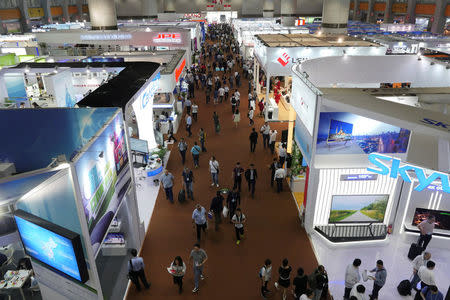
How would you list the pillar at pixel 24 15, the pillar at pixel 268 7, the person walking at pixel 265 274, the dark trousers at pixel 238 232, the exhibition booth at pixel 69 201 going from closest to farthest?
the exhibition booth at pixel 69 201 → the person walking at pixel 265 274 → the dark trousers at pixel 238 232 → the pillar at pixel 24 15 → the pillar at pixel 268 7

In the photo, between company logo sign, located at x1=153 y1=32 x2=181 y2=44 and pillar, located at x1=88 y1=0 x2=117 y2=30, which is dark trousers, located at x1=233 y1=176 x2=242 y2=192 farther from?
pillar, located at x1=88 y1=0 x2=117 y2=30

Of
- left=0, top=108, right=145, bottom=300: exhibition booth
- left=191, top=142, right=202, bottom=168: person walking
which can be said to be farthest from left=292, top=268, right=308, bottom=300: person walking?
left=191, top=142, right=202, bottom=168: person walking

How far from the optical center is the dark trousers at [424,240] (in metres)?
7.39

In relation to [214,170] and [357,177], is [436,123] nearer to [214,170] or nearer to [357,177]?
[357,177]

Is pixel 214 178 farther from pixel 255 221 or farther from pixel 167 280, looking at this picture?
pixel 167 280

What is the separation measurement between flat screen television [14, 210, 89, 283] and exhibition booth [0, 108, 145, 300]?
0.01 metres

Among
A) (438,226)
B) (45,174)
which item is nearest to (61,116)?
(45,174)

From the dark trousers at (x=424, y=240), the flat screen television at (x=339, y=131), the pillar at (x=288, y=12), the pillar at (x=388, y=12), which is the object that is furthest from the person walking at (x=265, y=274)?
the pillar at (x=388, y=12)

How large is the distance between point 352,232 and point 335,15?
19.3m

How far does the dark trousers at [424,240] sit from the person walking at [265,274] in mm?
3459

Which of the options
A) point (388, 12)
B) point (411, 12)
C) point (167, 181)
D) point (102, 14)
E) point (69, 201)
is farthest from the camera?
point (388, 12)

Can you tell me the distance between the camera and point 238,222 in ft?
25.3

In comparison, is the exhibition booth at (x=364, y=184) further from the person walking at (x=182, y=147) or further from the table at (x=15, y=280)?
the table at (x=15, y=280)

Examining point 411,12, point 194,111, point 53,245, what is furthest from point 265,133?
point 411,12
